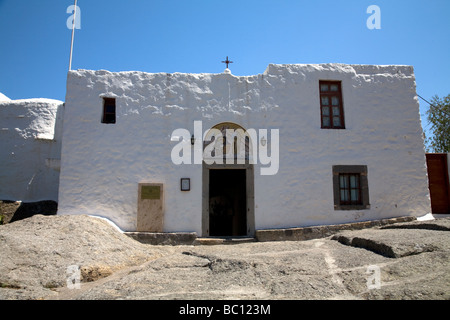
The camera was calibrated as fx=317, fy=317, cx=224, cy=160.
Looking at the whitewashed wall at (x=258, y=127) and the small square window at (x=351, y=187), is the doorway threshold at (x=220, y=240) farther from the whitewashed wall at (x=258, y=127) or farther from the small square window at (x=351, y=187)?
the small square window at (x=351, y=187)

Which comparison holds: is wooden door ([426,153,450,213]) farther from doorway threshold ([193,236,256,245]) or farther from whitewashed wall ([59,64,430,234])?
doorway threshold ([193,236,256,245])

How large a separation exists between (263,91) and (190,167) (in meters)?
2.84

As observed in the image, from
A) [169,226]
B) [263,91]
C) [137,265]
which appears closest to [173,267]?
[137,265]

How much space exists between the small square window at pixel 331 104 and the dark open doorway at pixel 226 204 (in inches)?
151

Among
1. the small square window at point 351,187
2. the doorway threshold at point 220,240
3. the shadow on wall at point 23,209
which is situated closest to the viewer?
the doorway threshold at point 220,240

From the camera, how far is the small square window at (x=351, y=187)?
8336 millimetres

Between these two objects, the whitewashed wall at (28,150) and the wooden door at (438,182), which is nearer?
the wooden door at (438,182)

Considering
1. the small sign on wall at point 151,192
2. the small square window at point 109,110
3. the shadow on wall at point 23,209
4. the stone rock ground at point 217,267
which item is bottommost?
the stone rock ground at point 217,267

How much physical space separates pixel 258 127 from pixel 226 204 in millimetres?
4797

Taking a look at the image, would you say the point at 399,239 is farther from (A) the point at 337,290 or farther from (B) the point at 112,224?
(B) the point at 112,224

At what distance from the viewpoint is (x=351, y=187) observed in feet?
27.9
